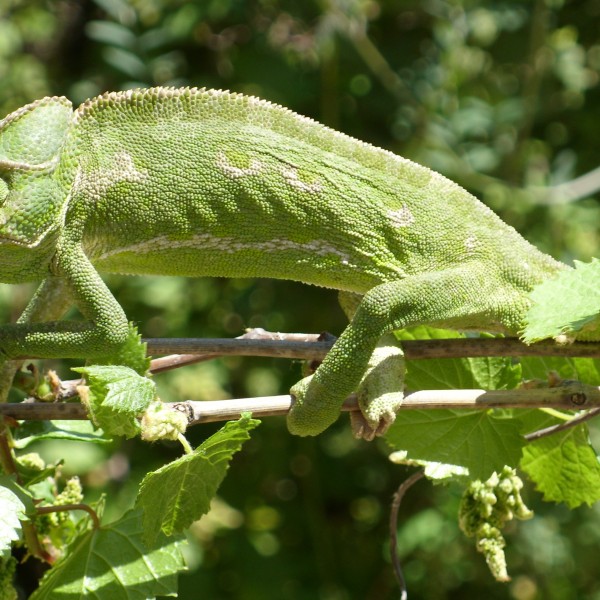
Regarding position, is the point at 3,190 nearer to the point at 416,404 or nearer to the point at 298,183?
the point at 298,183

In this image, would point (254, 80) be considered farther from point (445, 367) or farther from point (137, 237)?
point (445, 367)

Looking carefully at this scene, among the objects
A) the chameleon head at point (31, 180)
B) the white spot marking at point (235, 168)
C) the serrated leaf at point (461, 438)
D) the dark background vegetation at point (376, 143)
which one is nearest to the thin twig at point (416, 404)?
the serrated leaf at point (461, 438)

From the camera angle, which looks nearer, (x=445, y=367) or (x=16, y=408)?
(x=16, y=408)

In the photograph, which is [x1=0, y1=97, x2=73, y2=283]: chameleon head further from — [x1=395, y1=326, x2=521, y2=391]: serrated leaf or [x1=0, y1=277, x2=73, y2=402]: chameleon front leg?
[x1=395, y1=326, x2=521, y2=391]: serrated leaf

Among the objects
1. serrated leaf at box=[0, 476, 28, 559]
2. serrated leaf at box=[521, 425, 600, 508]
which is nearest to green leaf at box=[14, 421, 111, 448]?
serrated leaf at box=[0, 476, 28, 559]

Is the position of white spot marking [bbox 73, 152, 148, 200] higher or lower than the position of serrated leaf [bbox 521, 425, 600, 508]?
higher

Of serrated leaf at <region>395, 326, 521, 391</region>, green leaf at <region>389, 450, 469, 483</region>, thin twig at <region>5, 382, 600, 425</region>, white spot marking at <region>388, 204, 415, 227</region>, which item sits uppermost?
white spot marking at <region>388, 204, 415, 227</region>

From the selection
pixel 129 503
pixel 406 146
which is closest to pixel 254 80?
pixel 406 146
